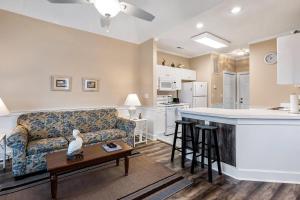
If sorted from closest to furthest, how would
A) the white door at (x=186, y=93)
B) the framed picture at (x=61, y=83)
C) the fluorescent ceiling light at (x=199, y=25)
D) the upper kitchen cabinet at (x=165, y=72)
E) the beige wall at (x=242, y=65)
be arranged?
the framed picture at (x=61, y=83)
the fluorescent ceiling light at (x=199, y=25)
the upper kitchen cabinet at (x=165, y=72)
the white door at (x=186, y=93)
the beige wall at (x=242, y=65)

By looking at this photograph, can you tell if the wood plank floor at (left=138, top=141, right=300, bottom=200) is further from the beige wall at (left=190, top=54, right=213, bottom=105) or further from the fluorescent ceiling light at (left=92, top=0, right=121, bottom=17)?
the beige wall at (left=190, top=54, right=213, bottom=105)

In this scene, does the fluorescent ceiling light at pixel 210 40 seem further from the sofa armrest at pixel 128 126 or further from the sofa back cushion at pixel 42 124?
the sofa back cushion at pixel 42 124

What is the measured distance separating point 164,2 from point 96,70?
7.30ft

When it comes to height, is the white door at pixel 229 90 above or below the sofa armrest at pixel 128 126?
above

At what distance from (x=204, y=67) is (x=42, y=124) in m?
5.16

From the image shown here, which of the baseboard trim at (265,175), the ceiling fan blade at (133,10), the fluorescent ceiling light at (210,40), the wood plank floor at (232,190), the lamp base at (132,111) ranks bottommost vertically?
the wood plank floor at (232,190)

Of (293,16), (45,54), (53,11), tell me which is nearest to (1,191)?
(45,54)

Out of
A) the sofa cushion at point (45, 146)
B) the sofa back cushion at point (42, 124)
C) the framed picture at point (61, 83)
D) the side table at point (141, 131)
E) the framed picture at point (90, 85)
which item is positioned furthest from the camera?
the side table at point (141, 131)

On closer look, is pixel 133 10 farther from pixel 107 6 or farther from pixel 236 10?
pixel 236 10

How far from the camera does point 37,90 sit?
333 cm

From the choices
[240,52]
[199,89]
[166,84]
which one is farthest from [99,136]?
[240,52]

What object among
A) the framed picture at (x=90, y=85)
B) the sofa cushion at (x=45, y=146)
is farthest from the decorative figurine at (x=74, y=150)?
the framed picture at (x=90, y=85)

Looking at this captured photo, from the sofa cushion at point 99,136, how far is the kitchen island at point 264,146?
2.01 metres

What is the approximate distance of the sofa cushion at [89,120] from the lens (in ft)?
10.9
